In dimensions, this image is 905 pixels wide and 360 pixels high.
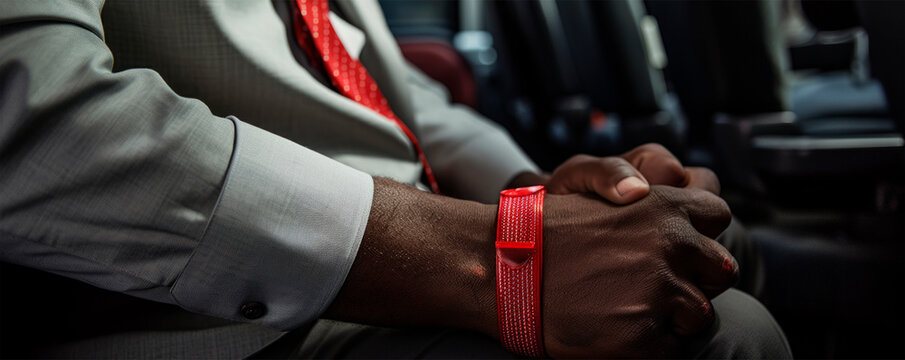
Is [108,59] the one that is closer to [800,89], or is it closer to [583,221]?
[583,221]

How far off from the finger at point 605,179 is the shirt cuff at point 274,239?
0.18 m

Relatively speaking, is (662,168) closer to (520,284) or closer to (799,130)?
(520,284)

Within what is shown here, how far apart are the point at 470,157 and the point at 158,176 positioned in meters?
0.48

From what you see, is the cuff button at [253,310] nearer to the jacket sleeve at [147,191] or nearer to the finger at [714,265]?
the jacket sleeve at [147,191]

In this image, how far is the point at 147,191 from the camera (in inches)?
15.2

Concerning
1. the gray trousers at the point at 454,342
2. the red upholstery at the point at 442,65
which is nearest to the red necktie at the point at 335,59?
the gray trousers at the point at 454,342

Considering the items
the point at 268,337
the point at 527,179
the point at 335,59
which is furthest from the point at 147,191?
the point at 527,179

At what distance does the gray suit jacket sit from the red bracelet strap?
0.11 metres

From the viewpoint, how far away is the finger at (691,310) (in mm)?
406

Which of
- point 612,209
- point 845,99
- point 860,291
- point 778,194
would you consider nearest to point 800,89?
point 845,99

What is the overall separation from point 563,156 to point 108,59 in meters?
2.44

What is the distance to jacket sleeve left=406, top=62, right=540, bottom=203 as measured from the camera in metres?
0.78

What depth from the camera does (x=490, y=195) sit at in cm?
77

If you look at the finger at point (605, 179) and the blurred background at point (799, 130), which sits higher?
the finger at point (605, 179)
